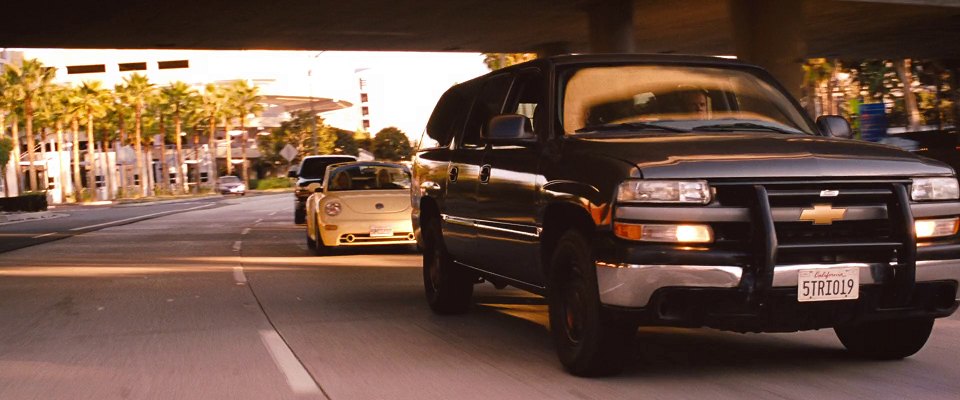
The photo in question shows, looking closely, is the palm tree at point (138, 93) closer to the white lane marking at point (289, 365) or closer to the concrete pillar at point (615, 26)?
the concrete pillar at point (615, 26)

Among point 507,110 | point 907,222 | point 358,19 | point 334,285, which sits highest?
point 358,19

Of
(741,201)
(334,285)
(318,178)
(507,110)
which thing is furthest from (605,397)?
(318,178)

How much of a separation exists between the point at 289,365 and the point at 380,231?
956 centimetres

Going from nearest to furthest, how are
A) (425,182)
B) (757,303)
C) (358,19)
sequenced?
(757,303) < (425,182) < (358,19)

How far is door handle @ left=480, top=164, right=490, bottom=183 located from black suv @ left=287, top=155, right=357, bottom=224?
1937 centimetres

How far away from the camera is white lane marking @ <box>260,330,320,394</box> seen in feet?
22.3

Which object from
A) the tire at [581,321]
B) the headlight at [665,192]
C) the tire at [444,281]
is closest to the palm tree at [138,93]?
the tire at [444,281]

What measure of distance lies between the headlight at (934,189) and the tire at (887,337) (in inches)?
30.0

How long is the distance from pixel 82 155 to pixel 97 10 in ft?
311

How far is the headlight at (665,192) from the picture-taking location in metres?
6.12

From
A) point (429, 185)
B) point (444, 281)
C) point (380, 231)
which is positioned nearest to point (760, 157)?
point (444, 281)

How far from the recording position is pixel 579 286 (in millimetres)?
6668

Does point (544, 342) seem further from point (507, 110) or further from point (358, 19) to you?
point (358, 19)

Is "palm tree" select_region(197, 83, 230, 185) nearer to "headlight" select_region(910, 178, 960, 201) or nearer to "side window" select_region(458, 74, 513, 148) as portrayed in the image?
"side window" select_region(458, 74, 513, 148)
